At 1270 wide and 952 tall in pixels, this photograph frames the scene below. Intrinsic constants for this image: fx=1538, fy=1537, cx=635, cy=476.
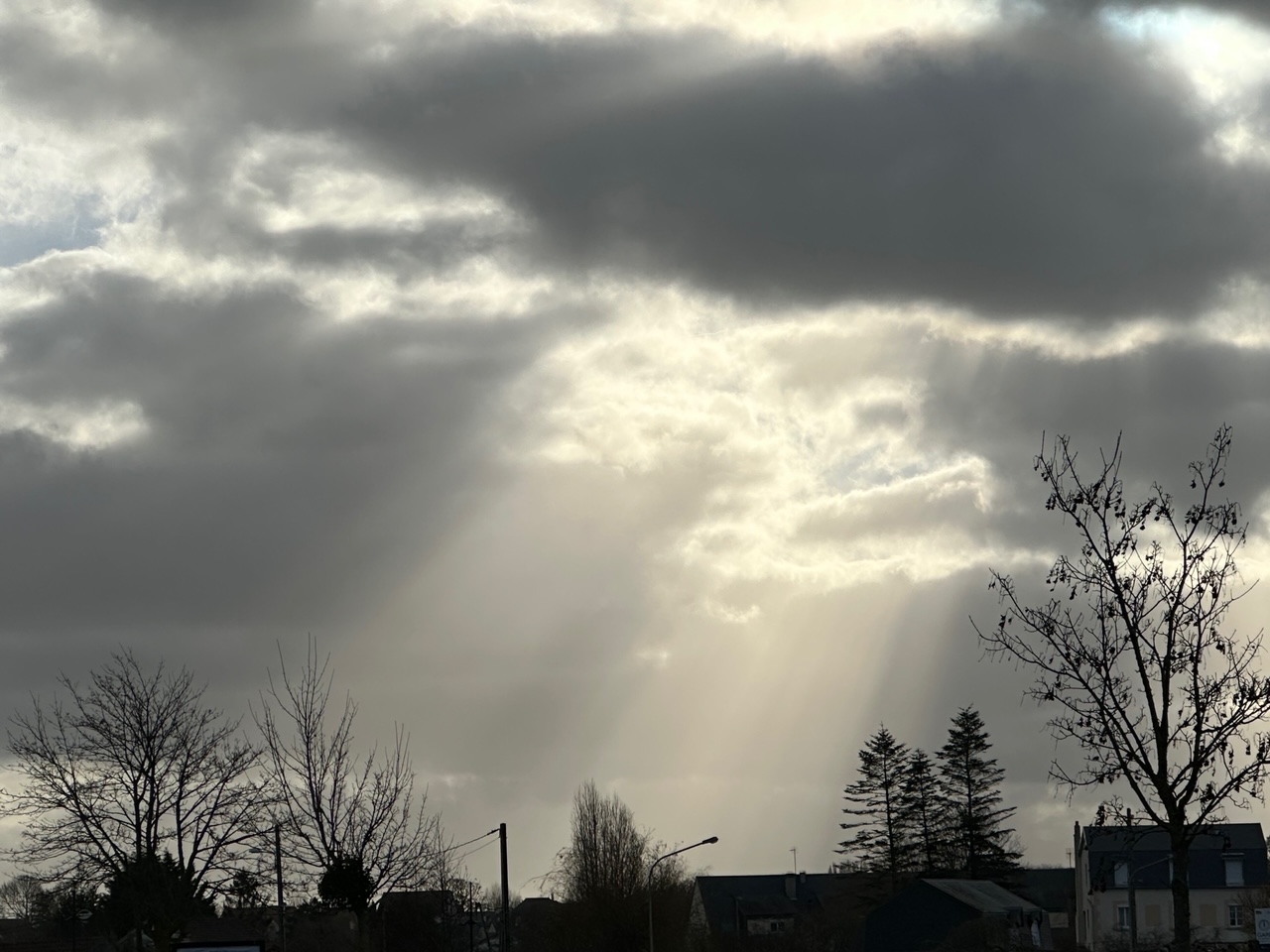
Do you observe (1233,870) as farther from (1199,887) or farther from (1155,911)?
(1155,911)

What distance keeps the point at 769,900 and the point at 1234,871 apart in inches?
2015

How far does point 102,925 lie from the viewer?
A: 47.8 metres

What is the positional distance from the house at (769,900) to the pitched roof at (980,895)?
21459 millimetres

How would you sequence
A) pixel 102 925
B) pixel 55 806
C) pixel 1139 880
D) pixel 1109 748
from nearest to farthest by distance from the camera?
1. pixel 1109 748
2. pixel 55 806
3. pixel 102 925
4. pixel 1139 880

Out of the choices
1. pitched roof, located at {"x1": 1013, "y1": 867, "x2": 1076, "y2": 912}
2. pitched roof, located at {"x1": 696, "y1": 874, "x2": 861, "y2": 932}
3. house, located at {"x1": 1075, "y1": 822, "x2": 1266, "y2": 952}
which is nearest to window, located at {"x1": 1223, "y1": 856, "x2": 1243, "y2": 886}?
house, located at {"x1": 1075, "y1": 822, "x2": 1266, "y2": 952}

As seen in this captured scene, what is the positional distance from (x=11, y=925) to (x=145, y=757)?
98.0 m

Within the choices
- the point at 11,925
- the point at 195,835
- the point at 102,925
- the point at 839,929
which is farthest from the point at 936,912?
the point at 11,925

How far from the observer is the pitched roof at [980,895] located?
90.1 metres

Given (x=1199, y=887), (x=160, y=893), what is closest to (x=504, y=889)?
(x=160, y=893)

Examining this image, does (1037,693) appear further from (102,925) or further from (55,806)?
(102,925)

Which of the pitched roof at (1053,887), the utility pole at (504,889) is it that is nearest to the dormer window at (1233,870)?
the pitched roof at (1053,887)

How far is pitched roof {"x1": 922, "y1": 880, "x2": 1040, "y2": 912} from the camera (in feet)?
295

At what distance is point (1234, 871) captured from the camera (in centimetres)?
10475

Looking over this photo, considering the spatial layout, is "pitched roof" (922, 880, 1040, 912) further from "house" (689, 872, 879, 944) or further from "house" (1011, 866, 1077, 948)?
"house" (1011, 866, 1077, 948)
